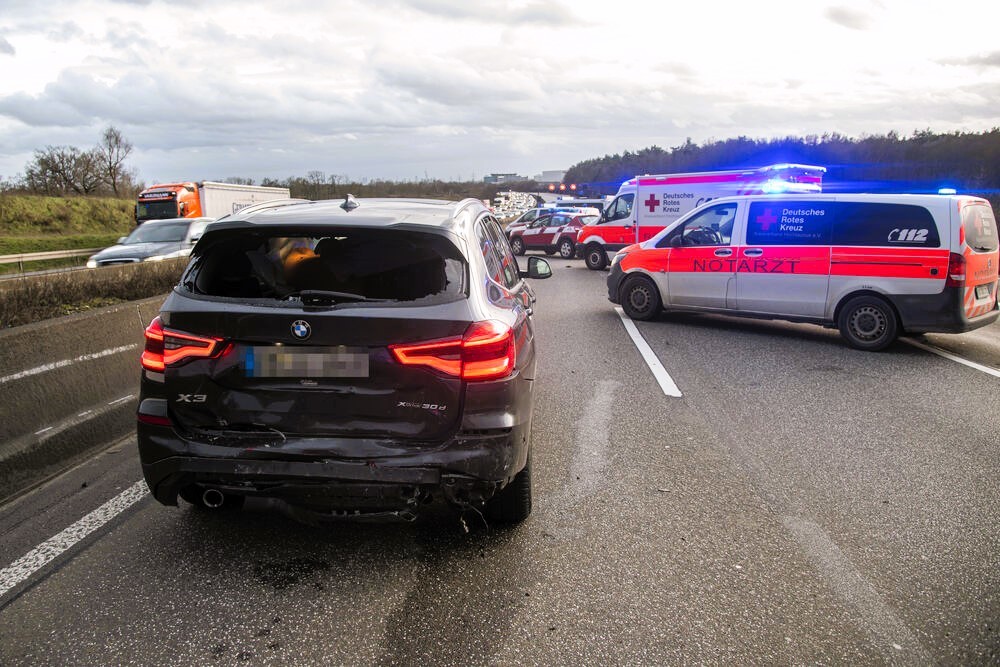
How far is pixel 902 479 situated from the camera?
4.47m

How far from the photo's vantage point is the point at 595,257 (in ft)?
69.7

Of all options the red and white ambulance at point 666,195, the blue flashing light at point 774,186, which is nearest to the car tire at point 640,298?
the red and white ambulance at point 666,195

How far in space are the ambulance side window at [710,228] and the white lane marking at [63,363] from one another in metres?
7.37

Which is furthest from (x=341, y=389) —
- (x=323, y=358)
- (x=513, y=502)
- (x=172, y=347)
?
(x=513, y=502)

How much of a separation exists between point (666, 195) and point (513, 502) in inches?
632

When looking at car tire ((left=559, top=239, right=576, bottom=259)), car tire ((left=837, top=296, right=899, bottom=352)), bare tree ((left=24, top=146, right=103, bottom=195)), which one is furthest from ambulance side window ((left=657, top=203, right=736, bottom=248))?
bare tree ((left=24, top=146, right=103, bottom=195))

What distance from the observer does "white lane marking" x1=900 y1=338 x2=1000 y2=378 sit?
7.46 metres

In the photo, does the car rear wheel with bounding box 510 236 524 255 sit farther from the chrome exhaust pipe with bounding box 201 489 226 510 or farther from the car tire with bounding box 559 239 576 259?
the chrome exhaust pipe with bounding box 201 489 226 510

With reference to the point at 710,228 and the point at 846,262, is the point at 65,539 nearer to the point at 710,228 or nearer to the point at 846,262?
the point at 846,262

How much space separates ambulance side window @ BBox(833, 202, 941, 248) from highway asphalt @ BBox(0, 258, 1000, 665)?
3431 millimetres

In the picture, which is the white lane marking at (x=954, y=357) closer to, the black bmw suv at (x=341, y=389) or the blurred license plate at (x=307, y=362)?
the black bmw suv at (x=341, y=389)

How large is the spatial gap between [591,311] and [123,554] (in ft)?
31.1

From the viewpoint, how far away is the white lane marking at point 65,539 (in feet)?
10.6

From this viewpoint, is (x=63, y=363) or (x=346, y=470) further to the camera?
(x=63, y=363)
